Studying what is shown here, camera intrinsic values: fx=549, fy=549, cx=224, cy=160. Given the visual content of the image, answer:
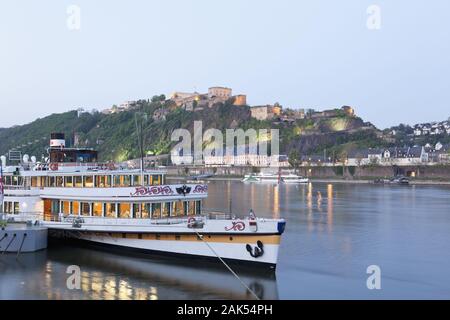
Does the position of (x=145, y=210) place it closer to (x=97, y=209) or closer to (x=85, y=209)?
(x=97, y=209)

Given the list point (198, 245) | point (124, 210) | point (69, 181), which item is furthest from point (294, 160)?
point (198, 245)

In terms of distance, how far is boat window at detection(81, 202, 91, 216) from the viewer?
1139 inches

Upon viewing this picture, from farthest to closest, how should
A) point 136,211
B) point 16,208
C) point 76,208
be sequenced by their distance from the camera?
point 16,208 < point 76,208 < point 136,211

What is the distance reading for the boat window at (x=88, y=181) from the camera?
1142 inches

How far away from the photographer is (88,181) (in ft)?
95.8

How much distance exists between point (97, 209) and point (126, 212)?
6.32 ft

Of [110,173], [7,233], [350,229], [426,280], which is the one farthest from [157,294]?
[350,229]

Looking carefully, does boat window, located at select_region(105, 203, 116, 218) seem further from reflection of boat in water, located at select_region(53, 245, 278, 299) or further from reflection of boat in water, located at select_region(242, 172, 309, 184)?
reflection of boat in water, located at select_region(242, 172, 309, 184)

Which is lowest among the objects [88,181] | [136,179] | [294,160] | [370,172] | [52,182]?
[370,172]

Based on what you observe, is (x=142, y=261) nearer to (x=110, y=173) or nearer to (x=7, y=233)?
(x=110, y=173)

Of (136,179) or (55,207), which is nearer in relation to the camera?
(136,179)

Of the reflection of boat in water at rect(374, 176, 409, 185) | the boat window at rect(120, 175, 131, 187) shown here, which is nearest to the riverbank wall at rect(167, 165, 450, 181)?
the reflection of boat in water at rect(374, 176, 409, 185)

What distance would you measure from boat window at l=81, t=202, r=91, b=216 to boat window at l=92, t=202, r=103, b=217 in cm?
30

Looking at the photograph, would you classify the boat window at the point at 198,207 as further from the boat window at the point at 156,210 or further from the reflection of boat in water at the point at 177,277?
the reflection of boat in water at the point at 177,277
